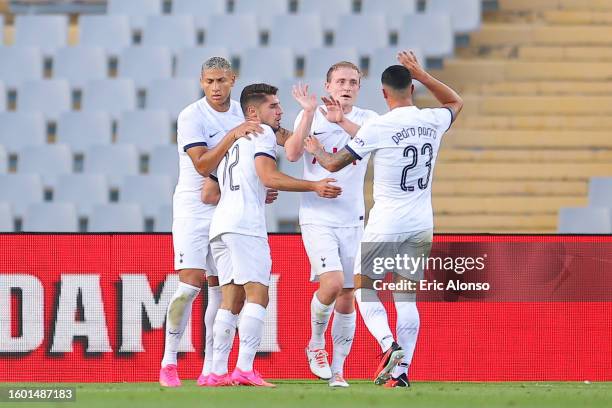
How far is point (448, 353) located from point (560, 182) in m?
5.72

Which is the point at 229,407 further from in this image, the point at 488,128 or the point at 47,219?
the point at 488,128

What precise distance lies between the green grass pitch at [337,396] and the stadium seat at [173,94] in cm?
715

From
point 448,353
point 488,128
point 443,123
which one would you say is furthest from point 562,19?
point 443,123

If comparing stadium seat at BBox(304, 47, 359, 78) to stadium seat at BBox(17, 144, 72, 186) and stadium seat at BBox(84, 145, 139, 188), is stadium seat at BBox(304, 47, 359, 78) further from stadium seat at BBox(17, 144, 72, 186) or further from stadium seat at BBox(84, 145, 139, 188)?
stadium seat at BBox(17, 144, 72, 186)

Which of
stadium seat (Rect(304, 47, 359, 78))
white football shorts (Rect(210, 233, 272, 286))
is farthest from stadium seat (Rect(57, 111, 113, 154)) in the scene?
white football shorts (Rect(210, 233, 272, 286))

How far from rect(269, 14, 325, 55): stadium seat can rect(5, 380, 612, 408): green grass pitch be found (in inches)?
312

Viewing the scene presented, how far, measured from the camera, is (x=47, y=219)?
48.0 feet

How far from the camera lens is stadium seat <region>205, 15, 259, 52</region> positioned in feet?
53.9

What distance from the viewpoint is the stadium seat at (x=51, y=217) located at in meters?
14.6

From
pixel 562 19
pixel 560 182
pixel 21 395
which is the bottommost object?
pixel 21 395

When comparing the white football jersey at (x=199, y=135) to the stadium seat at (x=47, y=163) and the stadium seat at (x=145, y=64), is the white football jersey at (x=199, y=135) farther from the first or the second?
the stadium seat at (x=145, y=64)

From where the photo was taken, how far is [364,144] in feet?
27.0

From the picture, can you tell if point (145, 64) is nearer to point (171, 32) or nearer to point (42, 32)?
point (171, 32)

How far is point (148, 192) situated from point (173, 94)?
4.92 ft
